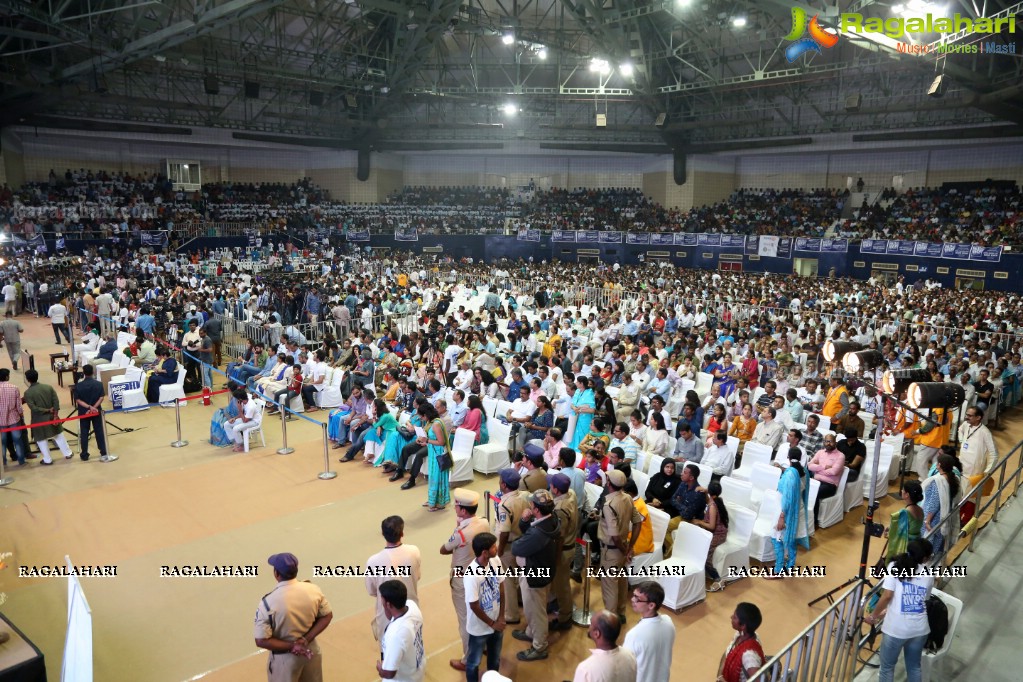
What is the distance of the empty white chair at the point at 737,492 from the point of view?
7.48 metres

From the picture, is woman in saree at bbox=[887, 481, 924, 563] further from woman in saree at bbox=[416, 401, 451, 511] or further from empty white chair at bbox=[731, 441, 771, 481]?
woman in saree at bbox=[416, 401, 451, 511]

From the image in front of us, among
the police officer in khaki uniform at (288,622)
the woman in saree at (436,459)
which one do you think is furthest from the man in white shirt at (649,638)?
the woman in saree at (436,459)

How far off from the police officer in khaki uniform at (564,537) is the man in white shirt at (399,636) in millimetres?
1712

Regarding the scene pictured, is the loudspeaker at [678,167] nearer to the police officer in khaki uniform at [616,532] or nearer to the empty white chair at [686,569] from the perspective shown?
the empty white chair at [686,569]

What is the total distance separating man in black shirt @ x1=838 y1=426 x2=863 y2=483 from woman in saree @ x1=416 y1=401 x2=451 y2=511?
15.7ft

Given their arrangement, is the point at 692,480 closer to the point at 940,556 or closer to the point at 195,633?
the point at 940,556

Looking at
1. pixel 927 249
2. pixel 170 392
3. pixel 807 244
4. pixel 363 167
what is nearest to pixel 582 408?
pixel 170 392

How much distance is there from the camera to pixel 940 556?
245 inches

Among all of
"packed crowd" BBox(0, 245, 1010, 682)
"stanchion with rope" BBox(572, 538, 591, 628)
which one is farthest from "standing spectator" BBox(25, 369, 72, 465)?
"stanchion with rope" BBox(572, 538, 591, 628)

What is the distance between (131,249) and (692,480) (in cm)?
2778

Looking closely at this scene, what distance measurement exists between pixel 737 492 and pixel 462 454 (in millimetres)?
3698

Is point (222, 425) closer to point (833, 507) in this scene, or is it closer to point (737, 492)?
point (737, 492)

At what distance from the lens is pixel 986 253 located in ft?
84.8

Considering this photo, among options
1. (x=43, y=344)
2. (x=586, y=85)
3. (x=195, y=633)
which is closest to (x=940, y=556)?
(x=195, y=633)
